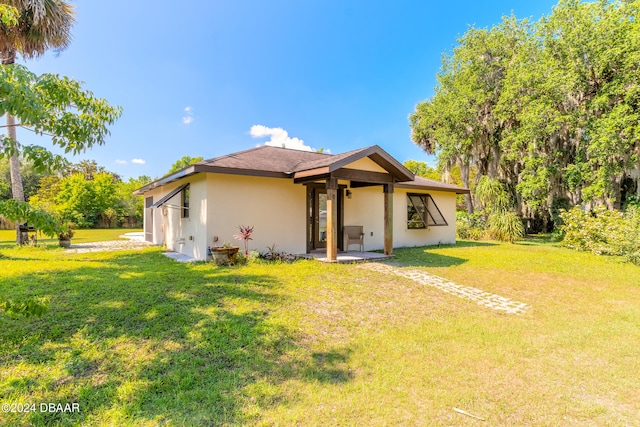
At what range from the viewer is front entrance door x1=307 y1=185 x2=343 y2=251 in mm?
10484

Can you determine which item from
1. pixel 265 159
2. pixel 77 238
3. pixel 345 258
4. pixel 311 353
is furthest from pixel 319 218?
pixel 77 238

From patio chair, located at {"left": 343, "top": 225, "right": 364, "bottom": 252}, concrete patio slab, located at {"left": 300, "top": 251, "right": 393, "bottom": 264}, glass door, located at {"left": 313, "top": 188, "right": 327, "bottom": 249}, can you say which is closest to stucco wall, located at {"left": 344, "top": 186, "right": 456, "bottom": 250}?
patio chair, located at {"left": 343, "top": 225, "right": 364, "bottom": 252}

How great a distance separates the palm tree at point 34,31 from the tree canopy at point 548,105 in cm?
1993

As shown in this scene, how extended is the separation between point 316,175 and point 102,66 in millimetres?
9125

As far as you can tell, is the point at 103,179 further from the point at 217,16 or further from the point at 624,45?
the point at 624,45

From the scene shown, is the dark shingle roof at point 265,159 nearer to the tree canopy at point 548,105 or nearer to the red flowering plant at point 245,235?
the red flowering plant at point 245,235

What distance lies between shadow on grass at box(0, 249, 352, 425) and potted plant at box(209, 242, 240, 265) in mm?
2022

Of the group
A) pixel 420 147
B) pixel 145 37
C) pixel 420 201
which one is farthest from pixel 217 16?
pixel 420 147

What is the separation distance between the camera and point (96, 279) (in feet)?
21.5

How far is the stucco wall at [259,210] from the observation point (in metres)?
8.81

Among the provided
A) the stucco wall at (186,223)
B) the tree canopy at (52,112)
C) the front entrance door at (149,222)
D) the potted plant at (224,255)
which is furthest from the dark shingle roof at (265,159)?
the front entrance door at (149,222)

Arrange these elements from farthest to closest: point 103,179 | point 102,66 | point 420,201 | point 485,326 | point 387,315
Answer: point 103,179 → point 420,201 → point 102,66 → point 387,315 → point 485,326

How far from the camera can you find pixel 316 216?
10734 millimetres

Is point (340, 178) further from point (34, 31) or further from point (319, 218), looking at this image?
point (34, 31)
